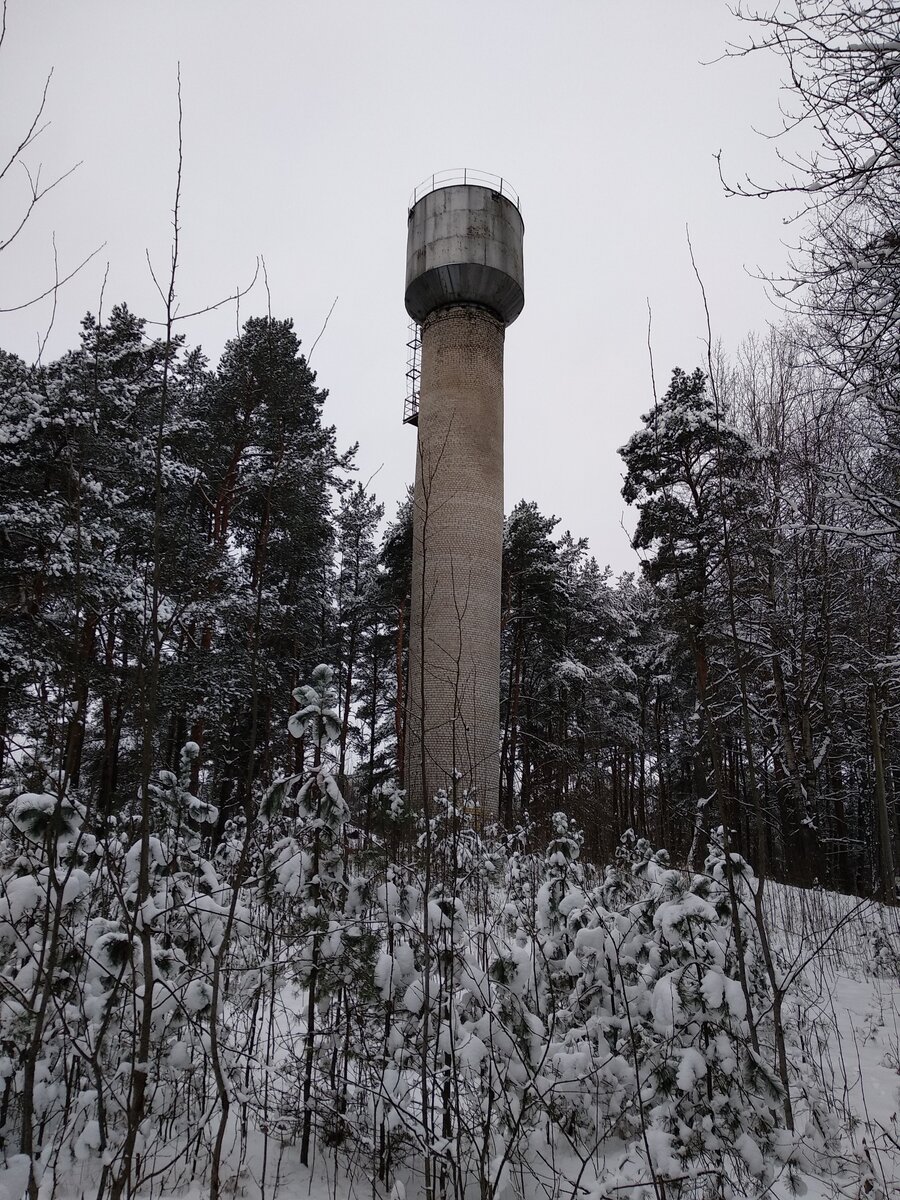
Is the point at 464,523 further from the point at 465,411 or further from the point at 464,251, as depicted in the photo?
the point at 464,251

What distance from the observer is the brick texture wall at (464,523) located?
1432 centimetres

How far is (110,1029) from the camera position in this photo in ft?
8.34

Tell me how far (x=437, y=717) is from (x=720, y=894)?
1155cm

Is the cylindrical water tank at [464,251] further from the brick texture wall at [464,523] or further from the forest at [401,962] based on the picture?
the forest at [401,962]

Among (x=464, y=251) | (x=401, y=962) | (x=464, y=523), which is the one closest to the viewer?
(x=401, y=962)

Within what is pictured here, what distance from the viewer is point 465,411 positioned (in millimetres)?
15734

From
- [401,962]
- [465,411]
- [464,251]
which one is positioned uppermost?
[464,251]

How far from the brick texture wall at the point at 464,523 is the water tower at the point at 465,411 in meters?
0.02

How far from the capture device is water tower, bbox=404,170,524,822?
14758 millimetres

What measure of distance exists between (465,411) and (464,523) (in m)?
2.49

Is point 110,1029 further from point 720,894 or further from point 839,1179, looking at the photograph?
point 839,1179

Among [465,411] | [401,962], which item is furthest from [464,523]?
[401,962]

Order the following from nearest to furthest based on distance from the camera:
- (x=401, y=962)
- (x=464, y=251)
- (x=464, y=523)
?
(x=401, y=962) < (x=464, y=523) < (x=464, y=251)

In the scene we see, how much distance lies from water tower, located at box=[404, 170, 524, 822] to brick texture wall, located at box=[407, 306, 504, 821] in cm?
2
